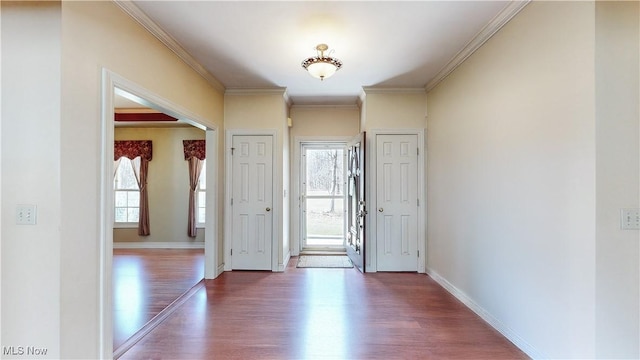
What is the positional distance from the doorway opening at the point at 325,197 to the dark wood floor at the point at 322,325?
1.79 meters

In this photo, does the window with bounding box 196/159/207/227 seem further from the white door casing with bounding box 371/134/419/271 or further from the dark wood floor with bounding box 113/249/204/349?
the white door casing with bounding box 371/134/419/271

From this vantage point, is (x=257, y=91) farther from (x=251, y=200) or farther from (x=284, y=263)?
(x=284, y=263)

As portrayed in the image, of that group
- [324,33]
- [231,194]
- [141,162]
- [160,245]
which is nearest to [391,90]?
[324,33]

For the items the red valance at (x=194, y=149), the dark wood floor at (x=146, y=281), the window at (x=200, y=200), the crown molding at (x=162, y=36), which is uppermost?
the crown molding at (x=162, y=36)

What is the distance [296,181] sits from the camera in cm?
511

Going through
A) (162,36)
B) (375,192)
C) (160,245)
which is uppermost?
(162,36)

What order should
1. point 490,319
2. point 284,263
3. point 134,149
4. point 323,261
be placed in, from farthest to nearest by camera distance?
1. point 134,149
2. point 323,261
3. point 284,263
4. point 490,319

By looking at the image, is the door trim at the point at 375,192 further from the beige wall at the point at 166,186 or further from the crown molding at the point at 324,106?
the beige wall at the point at 166,186

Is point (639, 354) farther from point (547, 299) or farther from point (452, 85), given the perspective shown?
point (452, 85)

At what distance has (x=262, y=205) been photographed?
4211 millimetres

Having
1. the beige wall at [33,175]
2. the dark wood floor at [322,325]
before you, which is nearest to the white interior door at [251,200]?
the dark wood floor at [322,325]

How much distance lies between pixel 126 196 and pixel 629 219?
7257 millimetres

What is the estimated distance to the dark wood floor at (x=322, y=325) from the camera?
2182 millimetres

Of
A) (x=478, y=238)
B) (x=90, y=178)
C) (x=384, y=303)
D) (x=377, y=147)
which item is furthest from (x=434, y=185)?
(x=90, y=178)
